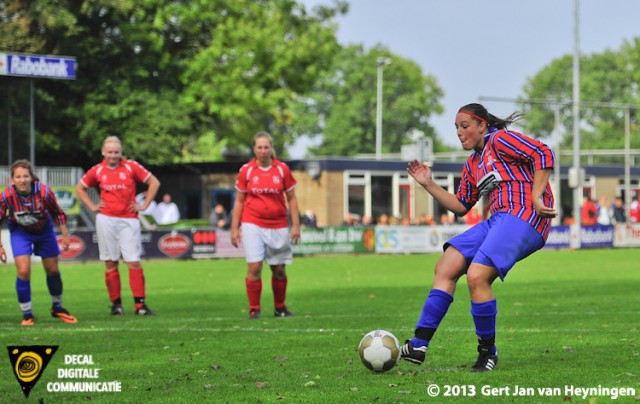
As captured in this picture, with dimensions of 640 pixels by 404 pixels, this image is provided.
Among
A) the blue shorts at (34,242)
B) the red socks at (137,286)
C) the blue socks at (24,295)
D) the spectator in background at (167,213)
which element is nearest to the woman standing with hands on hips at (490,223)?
the blue shorts at (34,242)

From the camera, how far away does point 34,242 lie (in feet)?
42.5

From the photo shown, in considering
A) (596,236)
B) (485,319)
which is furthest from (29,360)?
(596,236)

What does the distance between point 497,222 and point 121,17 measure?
122 ft

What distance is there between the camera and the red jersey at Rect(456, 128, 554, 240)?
7.84 metres

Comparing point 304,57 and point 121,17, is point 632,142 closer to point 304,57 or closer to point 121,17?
point 304,57

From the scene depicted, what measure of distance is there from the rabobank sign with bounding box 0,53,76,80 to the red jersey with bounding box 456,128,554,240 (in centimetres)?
2663

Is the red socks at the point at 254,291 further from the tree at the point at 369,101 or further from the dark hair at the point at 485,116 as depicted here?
the tree at the point at 369,101

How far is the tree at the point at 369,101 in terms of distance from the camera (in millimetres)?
97875

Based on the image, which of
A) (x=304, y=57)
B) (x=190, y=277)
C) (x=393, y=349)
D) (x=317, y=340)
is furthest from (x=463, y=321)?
(x=304, y=57)

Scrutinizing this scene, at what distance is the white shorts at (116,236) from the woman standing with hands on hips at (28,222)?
0.81 m

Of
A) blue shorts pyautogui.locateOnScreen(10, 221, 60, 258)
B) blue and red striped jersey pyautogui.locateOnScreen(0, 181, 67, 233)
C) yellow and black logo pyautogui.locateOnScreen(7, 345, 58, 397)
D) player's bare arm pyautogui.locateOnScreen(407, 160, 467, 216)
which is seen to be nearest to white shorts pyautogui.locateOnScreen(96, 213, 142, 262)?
blue shorts pyautogui.locateOnScreen(10, 221, 60, 258)

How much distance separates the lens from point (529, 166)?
8.00 metres

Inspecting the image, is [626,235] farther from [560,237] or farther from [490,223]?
[490,223]

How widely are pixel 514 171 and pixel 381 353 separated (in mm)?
1670
